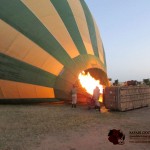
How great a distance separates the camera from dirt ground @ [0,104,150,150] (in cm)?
571

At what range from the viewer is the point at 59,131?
23.1 feet

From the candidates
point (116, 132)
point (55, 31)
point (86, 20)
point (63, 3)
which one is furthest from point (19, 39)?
point (116, 132)

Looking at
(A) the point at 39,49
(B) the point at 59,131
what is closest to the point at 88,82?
(A) the point at 39,49

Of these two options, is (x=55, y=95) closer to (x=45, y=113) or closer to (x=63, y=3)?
(x=45, y=113)

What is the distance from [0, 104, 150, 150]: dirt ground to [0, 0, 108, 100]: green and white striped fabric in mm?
1502

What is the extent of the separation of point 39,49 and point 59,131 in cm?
470

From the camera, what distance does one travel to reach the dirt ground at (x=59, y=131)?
18.7ft

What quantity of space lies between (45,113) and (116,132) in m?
3.56

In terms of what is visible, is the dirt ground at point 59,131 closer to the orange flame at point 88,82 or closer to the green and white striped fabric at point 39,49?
the green and white striped fabric at point 39,49

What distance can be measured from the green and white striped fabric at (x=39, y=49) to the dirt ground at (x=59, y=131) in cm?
150

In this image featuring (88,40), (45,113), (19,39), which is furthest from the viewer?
(88,40)

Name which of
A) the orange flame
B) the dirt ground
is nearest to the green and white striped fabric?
the orange flame

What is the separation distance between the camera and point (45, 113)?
9.80 metres

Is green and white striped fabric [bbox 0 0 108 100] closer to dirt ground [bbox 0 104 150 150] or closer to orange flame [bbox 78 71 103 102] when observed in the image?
orange flame [bbox 78 71 103 102]
